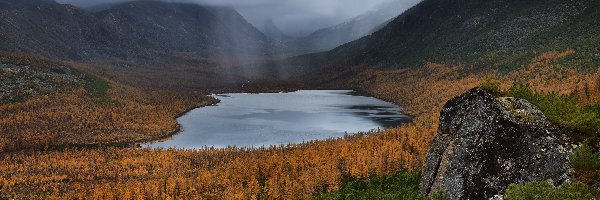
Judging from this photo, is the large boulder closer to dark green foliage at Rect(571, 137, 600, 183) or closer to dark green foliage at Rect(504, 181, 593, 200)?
dark green foliage at Rect(571, 137, 600, 183)

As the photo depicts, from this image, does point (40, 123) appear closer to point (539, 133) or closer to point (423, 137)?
point (423, 137)

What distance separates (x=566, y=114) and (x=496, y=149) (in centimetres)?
585

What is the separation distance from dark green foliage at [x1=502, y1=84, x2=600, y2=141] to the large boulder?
75 cm

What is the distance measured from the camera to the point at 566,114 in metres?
33.3

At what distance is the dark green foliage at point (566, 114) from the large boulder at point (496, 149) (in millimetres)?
752

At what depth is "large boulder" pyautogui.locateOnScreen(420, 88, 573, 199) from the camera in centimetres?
3047

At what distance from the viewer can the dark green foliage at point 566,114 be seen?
30.3m

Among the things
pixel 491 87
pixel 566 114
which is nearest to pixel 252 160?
pixel 491 87

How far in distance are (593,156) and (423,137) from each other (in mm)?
86515

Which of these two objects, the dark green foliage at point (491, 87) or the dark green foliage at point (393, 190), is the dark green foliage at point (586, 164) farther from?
the dark green foliage at point (393, 190)

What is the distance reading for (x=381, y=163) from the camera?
78625 mm

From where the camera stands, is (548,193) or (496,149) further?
(496,149)

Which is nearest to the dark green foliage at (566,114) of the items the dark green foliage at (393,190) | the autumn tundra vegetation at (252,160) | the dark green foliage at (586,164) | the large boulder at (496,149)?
the autumn tundra vegetation at (252,160)

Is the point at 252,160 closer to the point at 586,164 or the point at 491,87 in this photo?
the point at 491,87
